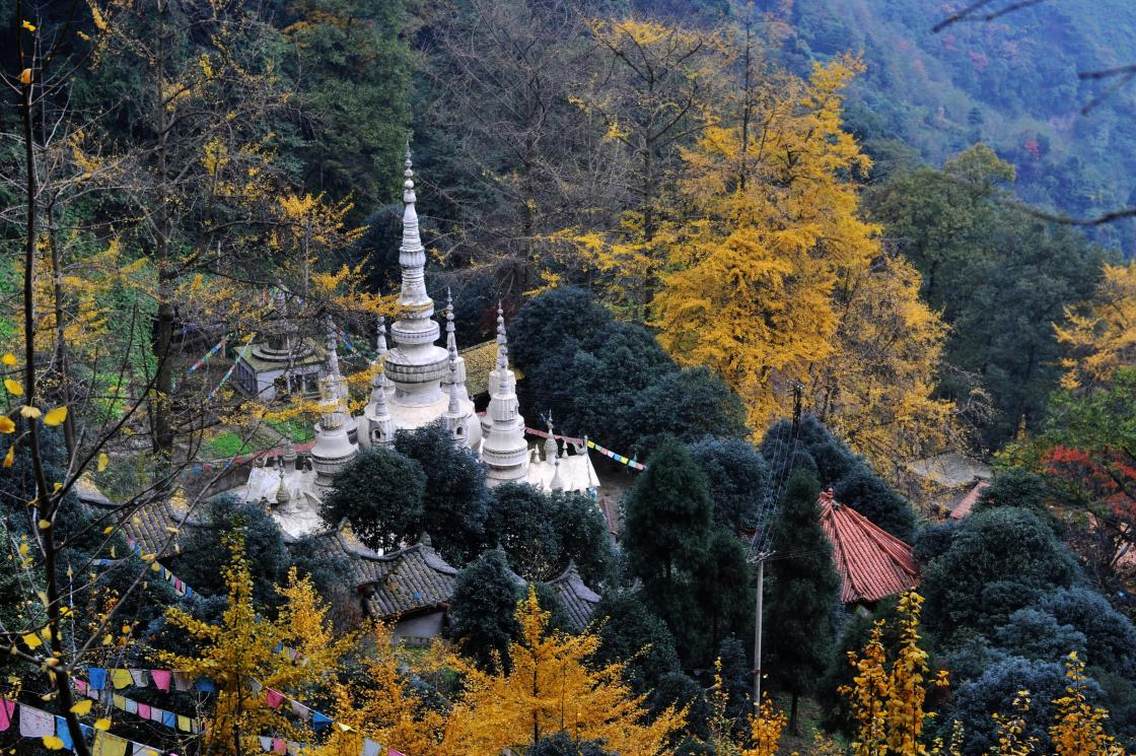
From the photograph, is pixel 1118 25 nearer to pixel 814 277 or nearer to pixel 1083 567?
pixel 814 277

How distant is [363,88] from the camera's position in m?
33.8

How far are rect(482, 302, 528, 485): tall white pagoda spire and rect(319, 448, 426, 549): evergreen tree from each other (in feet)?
8.68

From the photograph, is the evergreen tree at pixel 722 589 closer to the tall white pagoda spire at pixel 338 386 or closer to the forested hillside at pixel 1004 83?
the tall white pagoda spire at pixel 338 386

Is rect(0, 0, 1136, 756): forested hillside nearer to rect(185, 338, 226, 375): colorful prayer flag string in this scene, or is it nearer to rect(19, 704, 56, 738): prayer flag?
rect(19, 704, 56, 738): prayer flag

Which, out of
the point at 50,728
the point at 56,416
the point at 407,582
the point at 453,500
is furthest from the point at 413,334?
the point at 56,416

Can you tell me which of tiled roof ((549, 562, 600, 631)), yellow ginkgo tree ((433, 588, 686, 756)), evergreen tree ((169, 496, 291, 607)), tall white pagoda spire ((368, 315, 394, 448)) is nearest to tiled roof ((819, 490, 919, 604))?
tiled roof ((549, 562, 600, 631))

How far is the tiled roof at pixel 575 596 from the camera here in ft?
55.1

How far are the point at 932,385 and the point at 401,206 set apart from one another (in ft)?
49.6

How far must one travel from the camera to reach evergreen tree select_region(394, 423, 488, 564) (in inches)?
735

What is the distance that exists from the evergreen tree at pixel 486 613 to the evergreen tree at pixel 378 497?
9.76 ft

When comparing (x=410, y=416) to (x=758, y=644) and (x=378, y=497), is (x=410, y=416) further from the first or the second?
(x=758, y=644)

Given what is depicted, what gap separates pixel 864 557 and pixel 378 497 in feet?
27.7

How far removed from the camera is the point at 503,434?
20.8 m

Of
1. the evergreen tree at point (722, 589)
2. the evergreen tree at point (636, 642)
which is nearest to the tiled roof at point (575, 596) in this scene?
the evergreen tree at point (636, 642)
